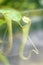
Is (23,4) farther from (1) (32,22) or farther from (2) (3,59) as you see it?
(2) (3,59)

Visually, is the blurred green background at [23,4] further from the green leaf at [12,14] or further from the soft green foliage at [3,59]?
the soft green foliage at [3,59]

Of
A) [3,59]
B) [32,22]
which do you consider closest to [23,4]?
[32,22]

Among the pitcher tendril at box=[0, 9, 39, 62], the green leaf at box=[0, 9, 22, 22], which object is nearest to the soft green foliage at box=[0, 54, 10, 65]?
the pitcher tendril at box=[0, 9, 39, 62]

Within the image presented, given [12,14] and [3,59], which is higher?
[12,14]

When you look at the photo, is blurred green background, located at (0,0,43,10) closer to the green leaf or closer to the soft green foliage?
the green leaf

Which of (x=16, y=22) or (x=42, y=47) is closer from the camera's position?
(x=16, y=22)

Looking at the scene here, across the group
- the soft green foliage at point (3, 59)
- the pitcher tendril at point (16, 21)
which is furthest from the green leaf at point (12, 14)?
the soft green foliage at point (3, 59)

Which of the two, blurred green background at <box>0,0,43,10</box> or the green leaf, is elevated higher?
blurred green background at <box>0,0,43,10</box>

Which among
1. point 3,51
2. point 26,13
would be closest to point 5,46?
point 3,51

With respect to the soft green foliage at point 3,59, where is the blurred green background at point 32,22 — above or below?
above

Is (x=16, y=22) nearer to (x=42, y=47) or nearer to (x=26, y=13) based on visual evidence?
(x=26, y=13)

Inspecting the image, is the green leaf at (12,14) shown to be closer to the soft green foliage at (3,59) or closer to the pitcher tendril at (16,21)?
the pitcher tendril at (16,21)
